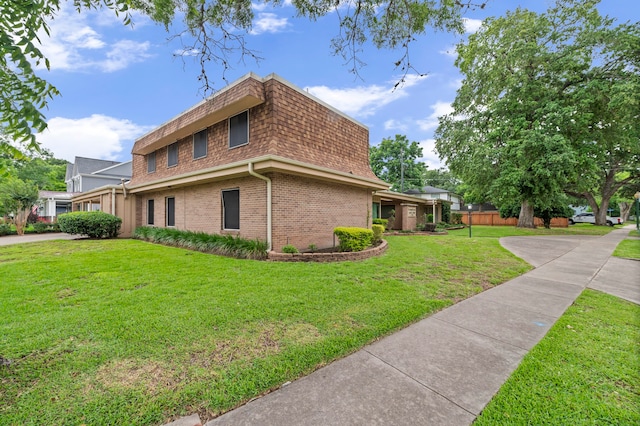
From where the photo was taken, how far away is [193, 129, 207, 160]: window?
33.6 ft

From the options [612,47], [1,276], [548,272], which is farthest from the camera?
[612,47]

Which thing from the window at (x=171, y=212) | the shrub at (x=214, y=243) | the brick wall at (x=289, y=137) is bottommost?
the shrub at (x=214, y=243)

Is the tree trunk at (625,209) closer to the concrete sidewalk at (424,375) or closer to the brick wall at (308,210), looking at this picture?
the brick wall at (308,210)

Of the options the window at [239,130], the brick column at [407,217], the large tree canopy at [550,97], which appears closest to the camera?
the window at [239,130]

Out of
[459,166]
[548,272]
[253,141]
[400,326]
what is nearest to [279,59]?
[253,141]

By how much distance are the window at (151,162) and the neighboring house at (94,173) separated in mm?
15224

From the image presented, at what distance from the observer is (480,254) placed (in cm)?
900

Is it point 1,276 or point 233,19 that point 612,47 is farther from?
point 1,276

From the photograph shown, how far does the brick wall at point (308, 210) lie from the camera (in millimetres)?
7645

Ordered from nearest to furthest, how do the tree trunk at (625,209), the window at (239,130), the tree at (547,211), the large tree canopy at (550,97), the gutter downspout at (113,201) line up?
1. the window at (239,130)
2. the gutter downspout at (113,201)
3. the large tree canopy at (550,97)
4. the tree at (547,211)
5. the tree trunk at (625,209)

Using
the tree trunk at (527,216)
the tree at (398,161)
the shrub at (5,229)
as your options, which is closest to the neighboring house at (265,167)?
the shrub at (5,229)

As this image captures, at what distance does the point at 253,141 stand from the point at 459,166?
58.2 ft

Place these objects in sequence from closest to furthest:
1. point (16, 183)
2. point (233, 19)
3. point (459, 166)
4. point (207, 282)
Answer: point (233, 19)
point (207, 282)
point (16, 183)
point (459, 166)

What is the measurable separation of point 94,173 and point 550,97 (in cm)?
3716
